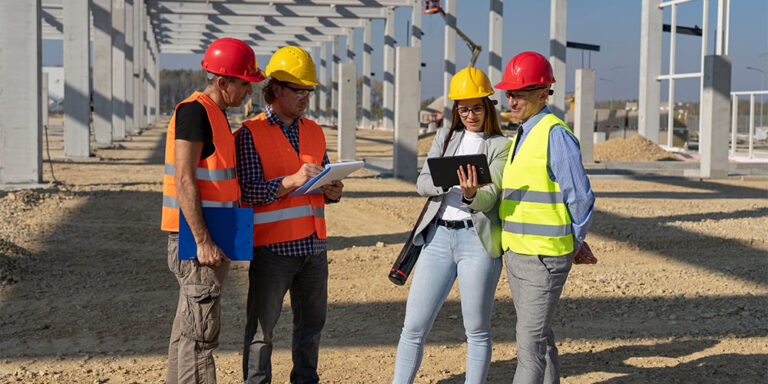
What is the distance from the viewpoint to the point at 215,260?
11.2 feet

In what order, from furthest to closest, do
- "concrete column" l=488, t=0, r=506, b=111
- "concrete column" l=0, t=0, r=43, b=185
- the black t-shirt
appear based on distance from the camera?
"concrete column" l=488, t=0, r=506, b=111 < "concrete column" l=0, t=0, r=43, b=185 < the black t-shirt

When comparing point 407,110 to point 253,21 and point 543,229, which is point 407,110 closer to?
point 543,229

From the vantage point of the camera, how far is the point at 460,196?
3.80 metres

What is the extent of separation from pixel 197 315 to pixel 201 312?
0.08 ft

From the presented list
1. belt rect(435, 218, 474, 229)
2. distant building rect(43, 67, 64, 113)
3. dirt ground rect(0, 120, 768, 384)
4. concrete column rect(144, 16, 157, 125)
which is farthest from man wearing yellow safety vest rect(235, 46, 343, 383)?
distant building rect(43, 67, 64, 113)

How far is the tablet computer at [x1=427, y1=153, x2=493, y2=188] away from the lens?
3488 millimetres

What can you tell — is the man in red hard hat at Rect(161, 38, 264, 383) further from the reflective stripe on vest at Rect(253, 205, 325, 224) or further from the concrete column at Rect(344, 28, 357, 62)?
the concrete column at Rect(344, 28, 357, 62)

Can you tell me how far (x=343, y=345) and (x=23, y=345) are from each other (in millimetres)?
2260

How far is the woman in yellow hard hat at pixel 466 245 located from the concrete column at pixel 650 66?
24.5 metres

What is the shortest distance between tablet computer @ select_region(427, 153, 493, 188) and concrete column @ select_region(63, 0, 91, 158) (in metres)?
18.0

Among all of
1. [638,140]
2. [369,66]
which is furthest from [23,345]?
[369,66]

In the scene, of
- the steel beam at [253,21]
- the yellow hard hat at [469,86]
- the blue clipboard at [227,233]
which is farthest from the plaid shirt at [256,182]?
the steel beam at [253,21]

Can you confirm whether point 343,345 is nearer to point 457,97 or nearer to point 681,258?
point 457,97

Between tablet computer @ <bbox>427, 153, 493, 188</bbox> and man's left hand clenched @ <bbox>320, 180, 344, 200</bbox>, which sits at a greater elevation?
tablet computer @ <bbox>427, 153, 493, 188</bbox>
